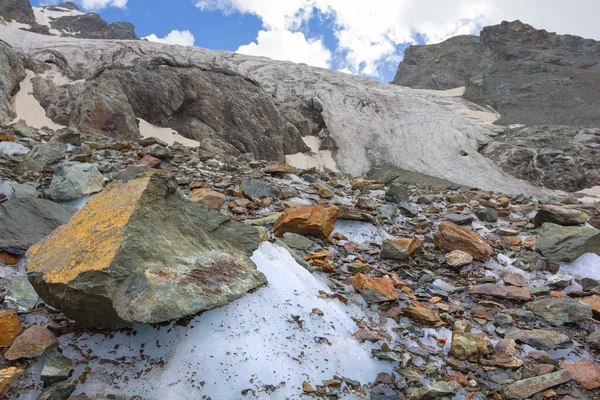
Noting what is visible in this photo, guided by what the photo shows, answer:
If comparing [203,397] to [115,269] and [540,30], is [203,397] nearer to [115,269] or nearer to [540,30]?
[115,269]

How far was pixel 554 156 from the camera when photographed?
3325cm

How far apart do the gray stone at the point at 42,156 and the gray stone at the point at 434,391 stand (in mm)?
7548

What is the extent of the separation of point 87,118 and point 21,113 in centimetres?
758

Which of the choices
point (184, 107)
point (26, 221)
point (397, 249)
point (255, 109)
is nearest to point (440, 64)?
point (255, 109)

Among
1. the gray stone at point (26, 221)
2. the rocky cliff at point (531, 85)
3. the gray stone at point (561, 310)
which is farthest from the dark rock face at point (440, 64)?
the gray stone at point (26, 221)

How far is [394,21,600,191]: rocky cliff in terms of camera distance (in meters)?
33.3

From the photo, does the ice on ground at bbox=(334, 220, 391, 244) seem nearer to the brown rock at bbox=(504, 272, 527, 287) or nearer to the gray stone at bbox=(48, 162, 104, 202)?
the brown rock at bbox=(504, 272, 527, 287)

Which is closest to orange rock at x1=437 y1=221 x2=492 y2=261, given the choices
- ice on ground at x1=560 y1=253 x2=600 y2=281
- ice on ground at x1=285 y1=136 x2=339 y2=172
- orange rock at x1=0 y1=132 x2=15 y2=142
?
ice on ground at x1=560 y1=253 x2=600 y2=281

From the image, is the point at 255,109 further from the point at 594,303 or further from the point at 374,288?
the point at 594,303

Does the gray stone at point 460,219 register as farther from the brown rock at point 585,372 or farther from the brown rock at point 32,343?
the brown rock at point 32,343

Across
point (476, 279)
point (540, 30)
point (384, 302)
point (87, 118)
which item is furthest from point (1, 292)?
point (540, 30)

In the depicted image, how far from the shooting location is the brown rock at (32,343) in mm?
2682

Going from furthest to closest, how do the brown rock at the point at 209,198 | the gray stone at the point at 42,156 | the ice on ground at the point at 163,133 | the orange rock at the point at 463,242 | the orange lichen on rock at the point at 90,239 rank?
the ice on ground at the point at 163,133, the gray stone at the point at 42,156, the brown rock at the point at 209,198, the orange rock at the point at 463,242, the orange lichen on rock at the point at 90,239

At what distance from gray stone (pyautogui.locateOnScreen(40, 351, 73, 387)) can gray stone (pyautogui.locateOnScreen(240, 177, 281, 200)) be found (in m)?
4.96
